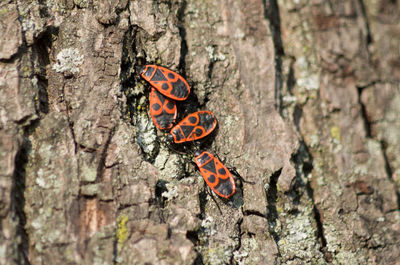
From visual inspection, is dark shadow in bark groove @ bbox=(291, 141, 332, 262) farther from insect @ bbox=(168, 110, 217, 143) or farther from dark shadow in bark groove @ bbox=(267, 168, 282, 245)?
insect @ bbox=(168, 110, 217, 143)

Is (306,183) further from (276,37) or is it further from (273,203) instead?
(276,37)

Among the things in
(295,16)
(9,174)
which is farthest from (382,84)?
(9,174)

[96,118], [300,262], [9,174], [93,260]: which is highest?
[96,118]

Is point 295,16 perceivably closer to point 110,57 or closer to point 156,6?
point 156,6

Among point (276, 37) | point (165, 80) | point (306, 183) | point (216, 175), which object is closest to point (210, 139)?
point (216, 175)

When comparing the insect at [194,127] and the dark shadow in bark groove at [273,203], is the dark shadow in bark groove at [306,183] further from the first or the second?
the insect at [194,127]

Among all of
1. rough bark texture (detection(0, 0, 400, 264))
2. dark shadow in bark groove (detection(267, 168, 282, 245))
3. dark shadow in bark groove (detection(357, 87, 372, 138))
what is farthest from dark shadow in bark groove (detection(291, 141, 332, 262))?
dark shadow in bark groove (detection(357, 87, 372, 138))
